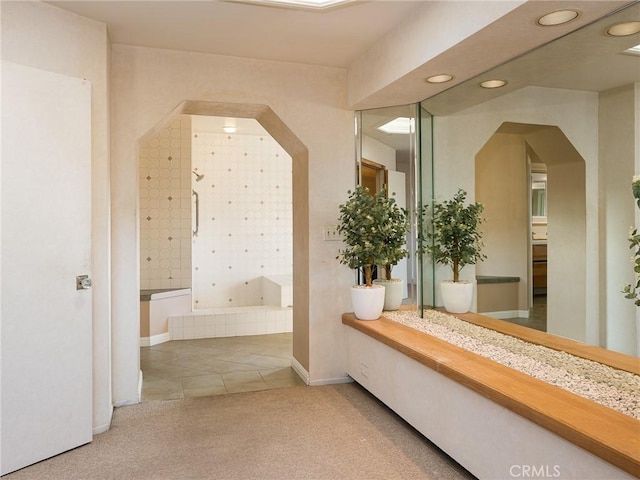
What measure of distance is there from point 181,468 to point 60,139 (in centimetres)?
176

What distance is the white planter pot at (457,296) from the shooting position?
2870 mm

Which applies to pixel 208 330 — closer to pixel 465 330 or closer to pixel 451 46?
pixel 465 330

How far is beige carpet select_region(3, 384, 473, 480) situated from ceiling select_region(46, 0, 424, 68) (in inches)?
90.2

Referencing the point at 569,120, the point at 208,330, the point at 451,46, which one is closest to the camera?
the point at 569,120

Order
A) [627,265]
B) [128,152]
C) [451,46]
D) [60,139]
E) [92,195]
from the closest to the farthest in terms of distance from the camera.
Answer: [627,265], [451,46], [60,139], [92,195], [128,152]

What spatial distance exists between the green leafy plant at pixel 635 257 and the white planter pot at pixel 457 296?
3.59 ft

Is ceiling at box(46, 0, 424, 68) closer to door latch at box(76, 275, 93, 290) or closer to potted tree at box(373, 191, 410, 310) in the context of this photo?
potted tree at box(373, 191, 410, 310)

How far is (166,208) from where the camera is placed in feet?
18.1

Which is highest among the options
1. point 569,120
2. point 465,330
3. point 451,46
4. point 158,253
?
point 451,46

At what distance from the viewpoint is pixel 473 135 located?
2.79 metres

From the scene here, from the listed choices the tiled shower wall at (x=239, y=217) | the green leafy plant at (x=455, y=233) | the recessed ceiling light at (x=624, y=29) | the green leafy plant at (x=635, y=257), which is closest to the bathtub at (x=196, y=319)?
the tiled shower wall at (x=239, y=217)

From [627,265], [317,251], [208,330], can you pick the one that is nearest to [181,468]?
[317,251]

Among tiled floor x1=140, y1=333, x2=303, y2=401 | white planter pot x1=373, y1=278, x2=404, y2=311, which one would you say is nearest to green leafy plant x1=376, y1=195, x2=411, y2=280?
white planter pot x1=373, y1=278, x2=404, y2=311

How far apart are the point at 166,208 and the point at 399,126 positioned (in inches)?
126
